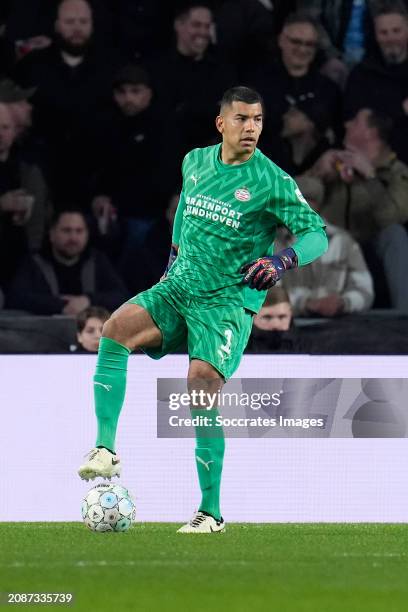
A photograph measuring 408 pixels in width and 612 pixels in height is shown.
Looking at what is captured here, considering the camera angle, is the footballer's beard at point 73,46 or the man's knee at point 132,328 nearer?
the man's knee at point 132,328

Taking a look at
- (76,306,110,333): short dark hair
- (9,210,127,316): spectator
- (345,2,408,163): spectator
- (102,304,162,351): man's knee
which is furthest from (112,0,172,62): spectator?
(102,304,162,351): man's knee

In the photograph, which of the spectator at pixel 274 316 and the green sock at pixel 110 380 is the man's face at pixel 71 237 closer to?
the spectator at pixel 274 316

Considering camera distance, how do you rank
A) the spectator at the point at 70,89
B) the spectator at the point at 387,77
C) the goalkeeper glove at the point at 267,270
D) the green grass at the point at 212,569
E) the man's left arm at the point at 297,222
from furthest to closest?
the spectator at the point at 387,77 < the spectator at the point at 70,89 < the man's left arm at the point at 297,222 < the goalkeeper glove at the point at 267,270 < the green grass at the point at 212,569

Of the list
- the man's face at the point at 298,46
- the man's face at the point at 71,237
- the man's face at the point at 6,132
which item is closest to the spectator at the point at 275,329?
the man's face at the point at 71,237

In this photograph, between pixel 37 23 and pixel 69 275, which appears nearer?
pixel 69 275

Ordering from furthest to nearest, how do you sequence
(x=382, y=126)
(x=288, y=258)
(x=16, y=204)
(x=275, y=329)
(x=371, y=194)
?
(x=382, y=126) < (x=371, y=194) < (x=16, y=204) < (x=275, y=329) < (x=288, y=258)

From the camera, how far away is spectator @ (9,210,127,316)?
11.6 m

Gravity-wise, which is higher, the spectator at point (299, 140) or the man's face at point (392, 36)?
the man's face at point (392, 36)

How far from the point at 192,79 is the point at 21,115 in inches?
55.1

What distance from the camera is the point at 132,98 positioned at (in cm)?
1255

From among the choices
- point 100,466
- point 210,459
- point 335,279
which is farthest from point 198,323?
point 335,279

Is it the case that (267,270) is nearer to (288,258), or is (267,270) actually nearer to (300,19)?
(288,258)

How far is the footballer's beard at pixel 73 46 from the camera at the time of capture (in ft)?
41.4

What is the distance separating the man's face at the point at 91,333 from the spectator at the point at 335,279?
1.77 meters
